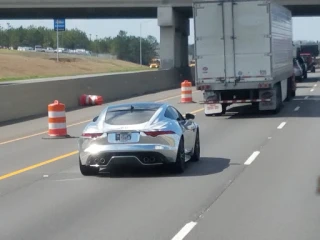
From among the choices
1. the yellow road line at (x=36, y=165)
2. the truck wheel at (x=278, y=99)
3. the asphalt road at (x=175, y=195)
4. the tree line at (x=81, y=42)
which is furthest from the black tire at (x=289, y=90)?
the tree line at (x=81, y=42)

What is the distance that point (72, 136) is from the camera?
23750 mm

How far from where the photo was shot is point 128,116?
1535 centimetres

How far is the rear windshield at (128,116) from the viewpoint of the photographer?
1515 centimetres

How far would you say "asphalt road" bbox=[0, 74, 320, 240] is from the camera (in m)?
10.1

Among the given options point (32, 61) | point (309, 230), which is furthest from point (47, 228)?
point (32, 61)

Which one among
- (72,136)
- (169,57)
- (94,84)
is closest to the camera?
(72,136)

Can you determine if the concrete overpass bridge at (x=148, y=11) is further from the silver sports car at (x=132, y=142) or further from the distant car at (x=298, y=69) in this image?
the silver sports car at (x=132, y=142)

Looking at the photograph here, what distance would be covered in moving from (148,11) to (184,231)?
55631 mm

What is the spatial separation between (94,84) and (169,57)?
23.1 metres

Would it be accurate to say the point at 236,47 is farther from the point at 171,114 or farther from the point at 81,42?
the point at 81,42

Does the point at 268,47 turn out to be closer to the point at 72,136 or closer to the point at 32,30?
the point at 72,136

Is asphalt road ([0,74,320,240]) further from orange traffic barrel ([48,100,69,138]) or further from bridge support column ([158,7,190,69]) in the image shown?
bridge support column ([158,7,190,69])

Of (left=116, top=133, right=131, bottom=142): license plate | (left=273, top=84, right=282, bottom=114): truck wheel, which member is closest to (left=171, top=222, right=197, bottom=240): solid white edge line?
(left=116, top=133, right=131, bottom=142): license plate

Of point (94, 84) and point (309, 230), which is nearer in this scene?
point (309, 230)
